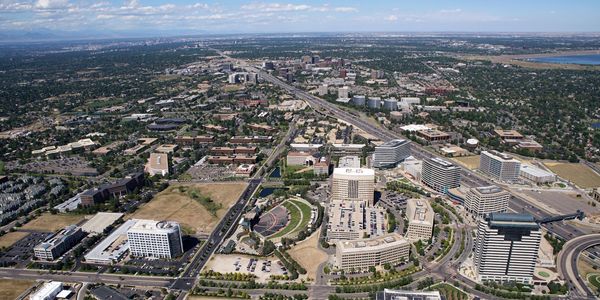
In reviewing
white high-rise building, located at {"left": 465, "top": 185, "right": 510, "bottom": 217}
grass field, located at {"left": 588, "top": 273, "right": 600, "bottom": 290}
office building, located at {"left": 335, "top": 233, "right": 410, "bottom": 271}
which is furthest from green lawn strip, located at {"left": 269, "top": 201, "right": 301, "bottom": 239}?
grass field, located at {"left": 588, "top": 273, "right": 600, "bottom": 290}

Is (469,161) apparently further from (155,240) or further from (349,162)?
(155,240)

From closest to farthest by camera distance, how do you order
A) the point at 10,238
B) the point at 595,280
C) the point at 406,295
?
the point at 406,295, the point at 595,280, the point at 10,238

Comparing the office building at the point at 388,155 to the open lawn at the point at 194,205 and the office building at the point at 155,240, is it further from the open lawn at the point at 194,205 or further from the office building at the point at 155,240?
the office building at the point at 155,240

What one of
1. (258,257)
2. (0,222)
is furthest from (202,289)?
(0,222)

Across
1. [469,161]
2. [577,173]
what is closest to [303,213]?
[469,161]

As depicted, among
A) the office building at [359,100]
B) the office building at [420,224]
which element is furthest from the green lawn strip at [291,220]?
the office building at [359,100]
